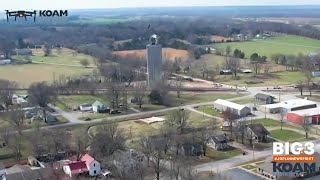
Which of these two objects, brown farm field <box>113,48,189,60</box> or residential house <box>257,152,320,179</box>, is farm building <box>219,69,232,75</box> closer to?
brown farm field <box>113,48,189,60</box>

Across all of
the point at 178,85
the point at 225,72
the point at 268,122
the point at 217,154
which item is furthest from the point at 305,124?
the point at 225,72

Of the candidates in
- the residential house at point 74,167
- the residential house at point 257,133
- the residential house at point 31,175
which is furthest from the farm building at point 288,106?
the residential house at point 31,175

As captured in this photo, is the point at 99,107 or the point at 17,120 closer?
the point at 17,120

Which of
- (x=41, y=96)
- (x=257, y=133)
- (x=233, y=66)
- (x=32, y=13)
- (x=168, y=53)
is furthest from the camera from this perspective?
(x=168, y=53)

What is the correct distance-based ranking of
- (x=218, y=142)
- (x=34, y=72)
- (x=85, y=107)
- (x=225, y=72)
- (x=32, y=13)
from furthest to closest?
(x=34, y=72)
(x=225, y=72)
(x=85, y=107)
(x=218, y=142)
(x=32, y=13)

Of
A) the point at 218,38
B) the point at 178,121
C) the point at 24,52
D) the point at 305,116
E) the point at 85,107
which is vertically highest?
the point at 218,38

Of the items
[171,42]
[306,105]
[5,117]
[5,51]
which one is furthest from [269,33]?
[5,117]

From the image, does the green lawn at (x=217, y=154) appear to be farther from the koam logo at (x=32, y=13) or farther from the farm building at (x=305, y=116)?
the koam logo at (x=32, y=13)

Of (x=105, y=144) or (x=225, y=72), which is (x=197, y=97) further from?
(x=105, y=144)

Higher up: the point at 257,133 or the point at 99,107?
the point at 257,133
